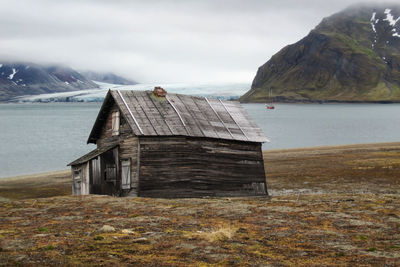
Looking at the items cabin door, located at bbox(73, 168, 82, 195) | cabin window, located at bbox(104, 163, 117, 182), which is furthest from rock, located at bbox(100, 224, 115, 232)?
cabin door, located at bbox(73, 168, 82, 195)

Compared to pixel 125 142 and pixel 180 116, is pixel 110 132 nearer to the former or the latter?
pixel 125 142

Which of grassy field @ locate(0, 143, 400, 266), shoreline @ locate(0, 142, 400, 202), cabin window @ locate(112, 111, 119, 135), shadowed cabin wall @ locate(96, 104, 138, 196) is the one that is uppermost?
cabin window @ locate(112, 111, 119, 135)

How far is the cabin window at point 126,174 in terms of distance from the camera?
105 ft

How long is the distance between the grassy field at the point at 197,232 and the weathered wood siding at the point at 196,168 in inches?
174

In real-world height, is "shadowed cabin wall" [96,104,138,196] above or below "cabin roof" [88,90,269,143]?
below

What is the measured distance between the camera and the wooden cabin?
Result: 31.5 metres

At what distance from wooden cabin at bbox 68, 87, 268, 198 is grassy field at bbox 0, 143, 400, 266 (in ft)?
14.6

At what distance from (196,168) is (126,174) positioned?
4.31m

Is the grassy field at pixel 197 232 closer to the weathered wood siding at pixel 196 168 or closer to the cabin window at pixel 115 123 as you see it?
the weathered wood siding at pixel 196 168

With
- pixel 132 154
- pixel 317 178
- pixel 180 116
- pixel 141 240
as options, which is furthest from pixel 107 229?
pixel 317 178

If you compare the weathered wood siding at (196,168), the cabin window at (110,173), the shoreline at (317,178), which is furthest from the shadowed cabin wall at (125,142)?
the shoreline at (317,178)

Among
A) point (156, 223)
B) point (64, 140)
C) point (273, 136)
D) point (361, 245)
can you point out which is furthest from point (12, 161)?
point (361, 245)

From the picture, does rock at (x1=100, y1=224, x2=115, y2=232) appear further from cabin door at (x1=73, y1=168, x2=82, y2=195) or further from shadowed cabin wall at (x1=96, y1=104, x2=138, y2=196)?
cabin door at (x1=73, y1=168, x2=82, y2=195)

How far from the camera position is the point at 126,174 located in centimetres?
3216
